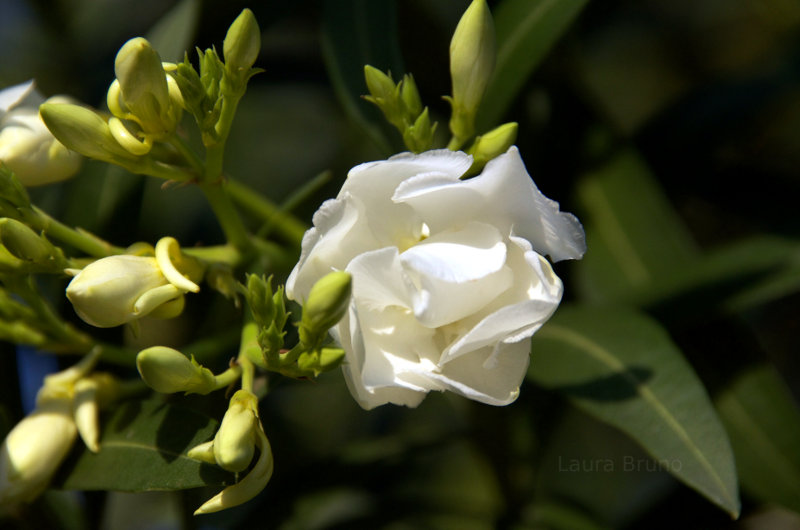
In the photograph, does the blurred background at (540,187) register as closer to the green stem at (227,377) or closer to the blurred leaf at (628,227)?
the blurred leaf at (628,227)

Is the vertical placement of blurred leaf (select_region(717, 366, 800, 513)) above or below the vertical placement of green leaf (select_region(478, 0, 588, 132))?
below

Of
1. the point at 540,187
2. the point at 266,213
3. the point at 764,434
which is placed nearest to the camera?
the point at 266,213

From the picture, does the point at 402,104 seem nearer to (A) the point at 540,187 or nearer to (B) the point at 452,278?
(B) the point at 452,278

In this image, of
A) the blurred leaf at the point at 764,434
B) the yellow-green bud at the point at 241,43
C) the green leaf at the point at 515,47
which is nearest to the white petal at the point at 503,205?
the yellow-green bud at the point at 241,43

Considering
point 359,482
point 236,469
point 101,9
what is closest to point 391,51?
point 236,469

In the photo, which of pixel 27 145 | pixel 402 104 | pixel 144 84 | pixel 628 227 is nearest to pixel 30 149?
pixel 27 145

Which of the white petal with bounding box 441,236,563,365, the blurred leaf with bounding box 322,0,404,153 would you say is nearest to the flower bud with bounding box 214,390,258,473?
the white petal with bounding box 441,236,563,365

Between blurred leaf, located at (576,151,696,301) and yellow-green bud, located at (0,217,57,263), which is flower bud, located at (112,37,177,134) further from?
blurred leaf, located at (576,151,696,301)
